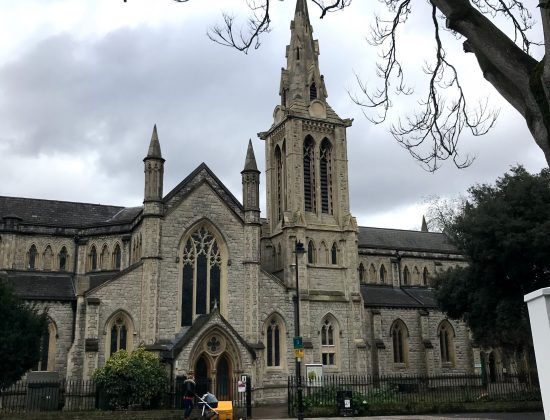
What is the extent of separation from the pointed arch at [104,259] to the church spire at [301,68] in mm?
16877

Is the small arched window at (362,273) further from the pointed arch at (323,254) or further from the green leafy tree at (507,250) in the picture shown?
the green leafy tree at (507,250)

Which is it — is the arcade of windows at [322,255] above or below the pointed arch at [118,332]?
above

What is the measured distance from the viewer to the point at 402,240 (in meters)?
53.9

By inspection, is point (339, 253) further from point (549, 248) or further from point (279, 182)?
point (549, 248)

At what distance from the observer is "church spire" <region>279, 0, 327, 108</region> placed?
147 ft

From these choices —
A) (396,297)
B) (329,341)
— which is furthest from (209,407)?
(396,297)

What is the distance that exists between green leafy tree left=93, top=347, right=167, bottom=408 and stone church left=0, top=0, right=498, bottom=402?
219 cm

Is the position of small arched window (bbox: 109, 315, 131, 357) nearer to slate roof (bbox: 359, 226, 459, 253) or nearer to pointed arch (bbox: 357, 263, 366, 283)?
pointed arch (bbox: 357, 263, 366, 283)

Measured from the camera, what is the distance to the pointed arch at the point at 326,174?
43050mm

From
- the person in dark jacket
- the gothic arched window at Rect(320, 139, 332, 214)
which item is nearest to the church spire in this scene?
the gothic arched window at Rect(320, 139, 332, 214)

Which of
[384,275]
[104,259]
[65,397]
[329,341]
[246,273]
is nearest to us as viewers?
[65,397]

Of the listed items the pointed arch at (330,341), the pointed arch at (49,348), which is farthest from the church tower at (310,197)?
the pointed arch at (49,348)

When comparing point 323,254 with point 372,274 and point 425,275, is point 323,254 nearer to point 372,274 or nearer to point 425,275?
point 372,274

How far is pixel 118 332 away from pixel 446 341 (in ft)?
90.1
